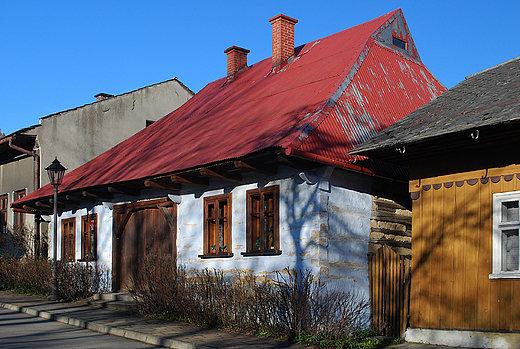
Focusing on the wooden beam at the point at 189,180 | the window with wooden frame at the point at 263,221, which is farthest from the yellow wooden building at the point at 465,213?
the wooden beam at the point at 189,180

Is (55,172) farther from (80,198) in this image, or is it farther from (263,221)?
(263,221)

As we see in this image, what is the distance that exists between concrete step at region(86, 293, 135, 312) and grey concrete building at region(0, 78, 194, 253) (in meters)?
5.87

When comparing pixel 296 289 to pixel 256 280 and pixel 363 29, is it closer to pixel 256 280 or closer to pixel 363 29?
pixel 256 280

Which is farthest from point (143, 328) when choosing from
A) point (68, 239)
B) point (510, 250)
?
point (68, 239)

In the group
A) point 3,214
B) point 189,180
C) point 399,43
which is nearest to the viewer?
point 189,180

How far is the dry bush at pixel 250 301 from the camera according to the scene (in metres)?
9.41

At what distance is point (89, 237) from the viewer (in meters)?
17.1

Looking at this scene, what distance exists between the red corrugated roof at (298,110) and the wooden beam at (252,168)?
0.60 ft

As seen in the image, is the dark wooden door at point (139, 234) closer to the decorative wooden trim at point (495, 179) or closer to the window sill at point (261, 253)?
the window sill at point (261, 253)

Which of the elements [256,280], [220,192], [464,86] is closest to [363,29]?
[464,86]

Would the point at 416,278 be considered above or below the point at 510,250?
below

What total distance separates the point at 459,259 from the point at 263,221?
3.78 meters

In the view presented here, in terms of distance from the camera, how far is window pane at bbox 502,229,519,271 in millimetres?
8734

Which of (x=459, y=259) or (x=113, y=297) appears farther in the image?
(x=113, y=297)
